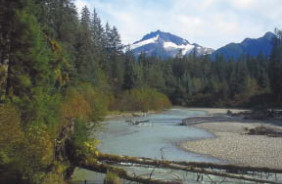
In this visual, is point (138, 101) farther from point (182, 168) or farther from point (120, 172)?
point (120, 172)

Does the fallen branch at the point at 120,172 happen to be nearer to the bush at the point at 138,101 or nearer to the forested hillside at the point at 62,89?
Answer: the forested hillside at the point at 62,89

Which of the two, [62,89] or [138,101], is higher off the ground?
[62,89]

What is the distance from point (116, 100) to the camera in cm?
8094

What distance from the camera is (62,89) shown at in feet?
143

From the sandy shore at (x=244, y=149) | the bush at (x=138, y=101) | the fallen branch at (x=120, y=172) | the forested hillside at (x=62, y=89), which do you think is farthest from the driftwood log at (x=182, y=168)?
the bush at (x=138, y=101)

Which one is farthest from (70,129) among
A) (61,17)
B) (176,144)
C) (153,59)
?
(153,59)

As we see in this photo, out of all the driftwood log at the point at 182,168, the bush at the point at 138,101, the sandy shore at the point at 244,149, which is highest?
the bush at the point at 138,101

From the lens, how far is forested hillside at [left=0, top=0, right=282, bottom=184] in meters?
14.7

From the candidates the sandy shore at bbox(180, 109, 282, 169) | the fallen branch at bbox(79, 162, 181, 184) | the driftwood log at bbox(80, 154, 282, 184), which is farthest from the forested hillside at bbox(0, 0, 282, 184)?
the sandy shore at bbox(180, 109, 282, 169)

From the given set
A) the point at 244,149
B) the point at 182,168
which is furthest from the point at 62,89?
the point at 182,168

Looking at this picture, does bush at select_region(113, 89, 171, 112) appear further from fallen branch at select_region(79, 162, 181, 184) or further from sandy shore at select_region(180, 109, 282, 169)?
fallen branch at select_region(79, 162, 181, 184)

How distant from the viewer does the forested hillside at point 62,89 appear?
14.7 m

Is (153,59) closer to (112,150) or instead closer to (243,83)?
(243,83)

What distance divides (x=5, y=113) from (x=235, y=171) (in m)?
12.4
